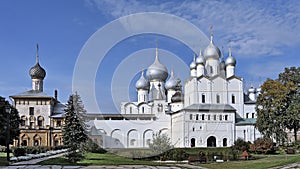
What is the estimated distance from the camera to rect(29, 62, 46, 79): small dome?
5556 cm

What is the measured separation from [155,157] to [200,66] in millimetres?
29019

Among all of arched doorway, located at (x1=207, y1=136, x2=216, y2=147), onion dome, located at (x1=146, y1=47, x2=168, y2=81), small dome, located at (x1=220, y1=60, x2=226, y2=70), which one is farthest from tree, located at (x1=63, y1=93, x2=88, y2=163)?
onion dome, located at (x1=146, y1=47, x2=168, y2=81)

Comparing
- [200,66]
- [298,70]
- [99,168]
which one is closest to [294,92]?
[298,70]

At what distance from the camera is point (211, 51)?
182ft

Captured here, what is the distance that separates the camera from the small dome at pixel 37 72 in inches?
2188

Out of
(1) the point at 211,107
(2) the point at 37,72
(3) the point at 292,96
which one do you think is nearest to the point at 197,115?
(1) the point at 211,107

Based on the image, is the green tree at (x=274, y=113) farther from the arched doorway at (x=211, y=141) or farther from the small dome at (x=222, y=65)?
the small dome at (x=222, y=65)

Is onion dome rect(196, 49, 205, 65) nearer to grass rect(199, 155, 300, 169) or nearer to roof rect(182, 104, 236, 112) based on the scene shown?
roof rect(182, 104, 236, 112)

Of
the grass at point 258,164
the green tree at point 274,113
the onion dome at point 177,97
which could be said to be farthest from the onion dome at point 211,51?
the grass at point 258,164

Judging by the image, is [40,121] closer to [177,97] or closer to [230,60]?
[177,97]

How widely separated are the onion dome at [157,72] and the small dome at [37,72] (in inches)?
650

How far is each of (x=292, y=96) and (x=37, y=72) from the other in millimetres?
34941

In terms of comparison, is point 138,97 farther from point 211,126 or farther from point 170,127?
point 211,126

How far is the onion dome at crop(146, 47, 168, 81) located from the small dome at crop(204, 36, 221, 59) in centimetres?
887
